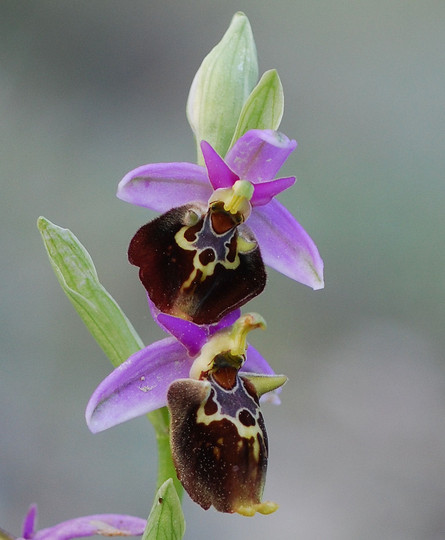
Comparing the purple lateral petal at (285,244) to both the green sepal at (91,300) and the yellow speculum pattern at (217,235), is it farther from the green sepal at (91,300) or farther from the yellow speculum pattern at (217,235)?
the green sepal at (91,300)

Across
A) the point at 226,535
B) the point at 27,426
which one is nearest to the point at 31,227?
the point at 27,426

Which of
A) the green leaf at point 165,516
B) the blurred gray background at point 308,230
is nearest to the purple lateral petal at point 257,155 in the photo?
the green leaf at point 165,516

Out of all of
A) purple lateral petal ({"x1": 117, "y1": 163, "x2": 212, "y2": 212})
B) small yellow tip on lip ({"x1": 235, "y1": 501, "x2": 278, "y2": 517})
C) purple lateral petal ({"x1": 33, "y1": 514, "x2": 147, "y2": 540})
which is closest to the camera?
small yellow tip on lip ({"x1": 235, "y1": 501, "x2": 278, "y2": 517})

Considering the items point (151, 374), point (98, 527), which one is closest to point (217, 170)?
point (151, 374)

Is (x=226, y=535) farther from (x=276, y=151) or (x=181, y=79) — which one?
(x=181, y=79)

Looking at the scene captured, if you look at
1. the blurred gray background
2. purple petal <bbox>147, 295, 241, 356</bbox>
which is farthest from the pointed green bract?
the blurred gray background

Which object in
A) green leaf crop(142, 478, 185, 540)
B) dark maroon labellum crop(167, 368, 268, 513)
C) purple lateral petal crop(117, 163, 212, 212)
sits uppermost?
purple lateral petal crop(117, 163, 212, 212)

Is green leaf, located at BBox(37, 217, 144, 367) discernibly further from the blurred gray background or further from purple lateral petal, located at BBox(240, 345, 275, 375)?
the blurred gray background

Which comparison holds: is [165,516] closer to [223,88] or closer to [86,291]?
[86,291]
